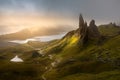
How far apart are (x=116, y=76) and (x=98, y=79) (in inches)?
554

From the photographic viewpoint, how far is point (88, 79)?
648 ft

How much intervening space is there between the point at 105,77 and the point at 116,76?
324 inches

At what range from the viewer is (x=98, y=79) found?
7633 inches

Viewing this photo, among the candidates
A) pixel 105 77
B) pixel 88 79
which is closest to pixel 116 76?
pixel 105 77

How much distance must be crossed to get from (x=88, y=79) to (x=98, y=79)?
7.94 metres

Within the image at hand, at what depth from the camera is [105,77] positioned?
197 metres

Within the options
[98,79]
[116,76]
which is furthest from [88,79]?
[116,76]

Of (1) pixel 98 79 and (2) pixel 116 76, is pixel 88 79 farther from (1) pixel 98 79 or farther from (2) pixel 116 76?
(2) pixel 116 76

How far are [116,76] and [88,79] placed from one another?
2117cm

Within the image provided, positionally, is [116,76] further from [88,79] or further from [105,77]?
[88,79]

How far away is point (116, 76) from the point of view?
196 m
